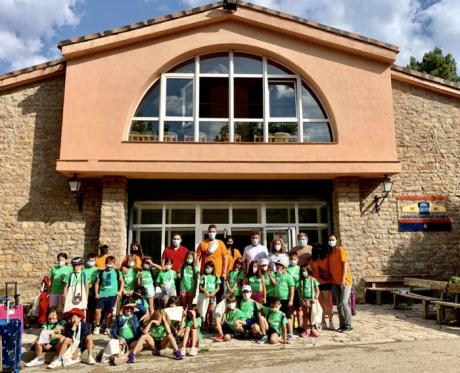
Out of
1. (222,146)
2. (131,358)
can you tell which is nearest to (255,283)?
(131,358)

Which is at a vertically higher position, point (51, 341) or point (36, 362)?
point (51, 341)

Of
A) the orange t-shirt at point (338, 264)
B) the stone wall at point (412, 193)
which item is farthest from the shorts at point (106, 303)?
the stone wall at point (412, 193)

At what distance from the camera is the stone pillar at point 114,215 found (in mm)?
10359

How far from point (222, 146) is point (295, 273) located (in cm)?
429

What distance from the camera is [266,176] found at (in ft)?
35.3

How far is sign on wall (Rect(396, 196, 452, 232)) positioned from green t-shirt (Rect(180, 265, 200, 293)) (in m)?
6.43

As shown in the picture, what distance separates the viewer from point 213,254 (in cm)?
799

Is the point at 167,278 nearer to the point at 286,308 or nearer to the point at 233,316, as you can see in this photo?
the point at 233,316

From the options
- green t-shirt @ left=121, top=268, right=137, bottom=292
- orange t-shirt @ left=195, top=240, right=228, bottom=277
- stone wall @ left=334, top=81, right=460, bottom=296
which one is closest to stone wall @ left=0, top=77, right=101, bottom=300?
green t-shirt @ left=121, top=268, right=137, bottom=292

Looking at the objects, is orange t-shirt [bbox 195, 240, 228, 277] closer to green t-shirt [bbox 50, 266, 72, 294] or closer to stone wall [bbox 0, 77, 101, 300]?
green t-shirt [bbox 50, 266, 72, 294]

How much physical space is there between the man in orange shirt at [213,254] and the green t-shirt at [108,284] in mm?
1586

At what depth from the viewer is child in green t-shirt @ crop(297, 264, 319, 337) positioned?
23.4ft

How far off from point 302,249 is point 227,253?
4.96ft

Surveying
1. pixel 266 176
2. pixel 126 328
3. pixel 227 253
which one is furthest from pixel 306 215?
pixel 126 328
